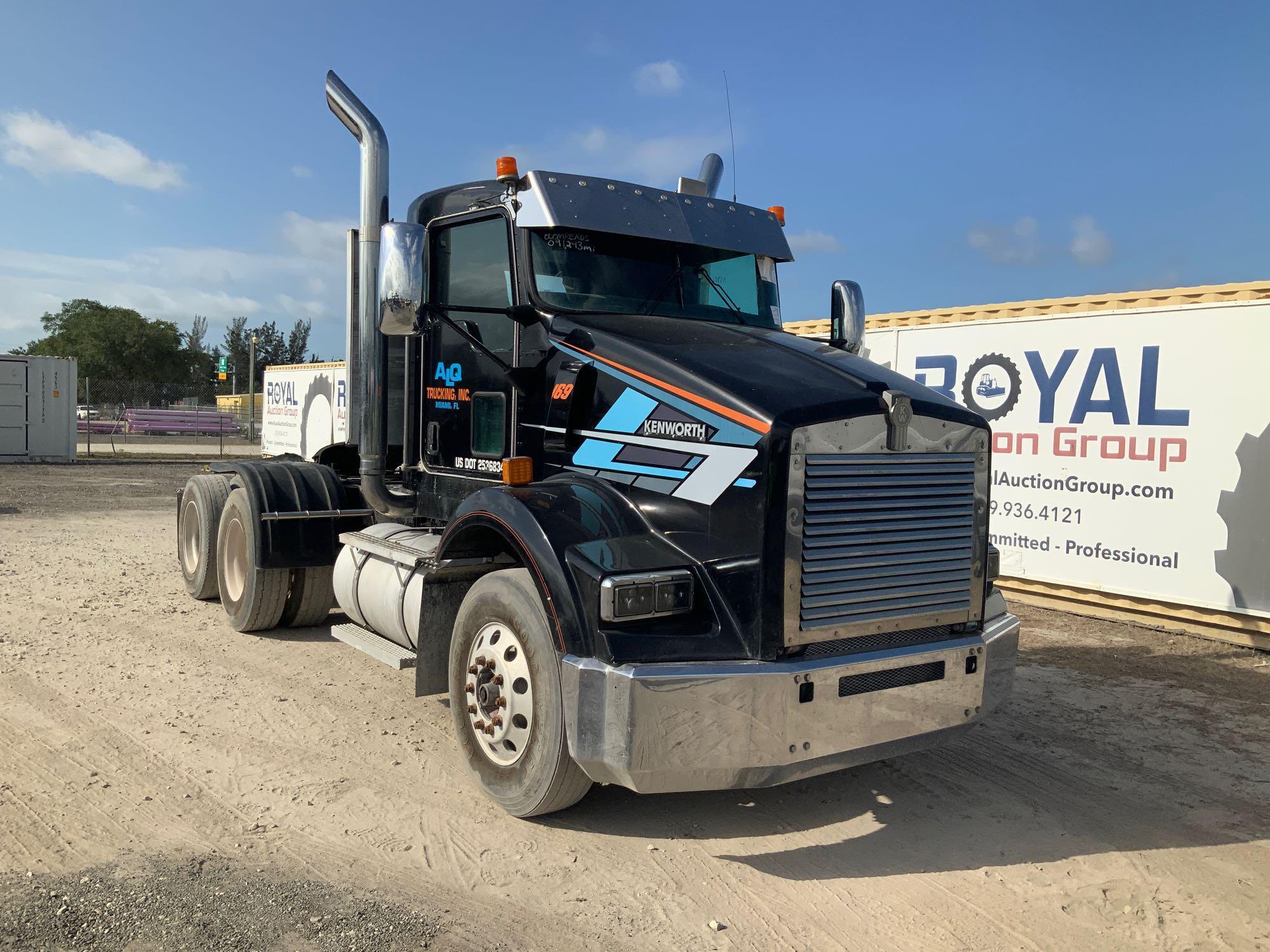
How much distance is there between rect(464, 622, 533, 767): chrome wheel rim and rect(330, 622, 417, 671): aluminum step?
0.79 meters

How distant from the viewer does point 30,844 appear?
3.85 metres

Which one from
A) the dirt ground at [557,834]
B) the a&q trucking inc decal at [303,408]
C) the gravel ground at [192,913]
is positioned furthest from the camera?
the a&q trucking inc decal at [303,408]

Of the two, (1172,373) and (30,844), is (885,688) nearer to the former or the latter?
(30,844)

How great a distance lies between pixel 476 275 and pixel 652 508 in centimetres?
193

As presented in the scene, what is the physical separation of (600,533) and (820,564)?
896 millimetres

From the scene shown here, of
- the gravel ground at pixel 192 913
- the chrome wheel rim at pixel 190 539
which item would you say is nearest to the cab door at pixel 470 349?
the gravel ground at pixel 192 913

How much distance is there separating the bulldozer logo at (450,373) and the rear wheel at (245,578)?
223 cm

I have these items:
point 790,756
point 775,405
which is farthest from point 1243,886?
point 775,405

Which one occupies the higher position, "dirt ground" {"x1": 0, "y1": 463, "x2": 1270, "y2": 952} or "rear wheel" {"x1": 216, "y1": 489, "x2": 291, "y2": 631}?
"rear wheel" {"x1": 216, "y1": 489, "x2": 291, "y2": 631}

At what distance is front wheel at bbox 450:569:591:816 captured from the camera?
4.00 metres

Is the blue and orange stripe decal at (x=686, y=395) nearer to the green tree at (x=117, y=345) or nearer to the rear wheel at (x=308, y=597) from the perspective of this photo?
the rear wheel at (x=308, y=597)

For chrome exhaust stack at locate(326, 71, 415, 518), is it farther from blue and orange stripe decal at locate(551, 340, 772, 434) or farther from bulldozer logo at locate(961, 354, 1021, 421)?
bulldozer logo at locate(961, 354, 1021, 421)

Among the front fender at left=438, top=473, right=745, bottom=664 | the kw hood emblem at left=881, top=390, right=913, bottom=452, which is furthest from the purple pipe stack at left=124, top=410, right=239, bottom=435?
the kw hood emblem at left=881, top=390, right=913, bottom=452

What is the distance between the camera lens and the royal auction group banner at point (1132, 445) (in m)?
8.33
